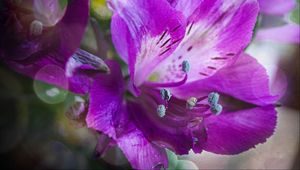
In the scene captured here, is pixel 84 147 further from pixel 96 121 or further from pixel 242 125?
pixel 242 125

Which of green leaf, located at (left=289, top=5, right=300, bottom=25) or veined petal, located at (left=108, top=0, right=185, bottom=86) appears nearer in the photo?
veined petal, located at (left=108, top=0, right=185, bottom=86)

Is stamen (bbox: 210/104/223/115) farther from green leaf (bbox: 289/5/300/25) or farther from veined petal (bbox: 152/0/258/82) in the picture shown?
green leaf (bbox: 289/5/300/25)

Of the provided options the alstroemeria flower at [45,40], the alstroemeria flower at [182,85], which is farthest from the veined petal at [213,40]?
the alstroemeria flower at [45,40]

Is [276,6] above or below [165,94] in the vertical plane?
above

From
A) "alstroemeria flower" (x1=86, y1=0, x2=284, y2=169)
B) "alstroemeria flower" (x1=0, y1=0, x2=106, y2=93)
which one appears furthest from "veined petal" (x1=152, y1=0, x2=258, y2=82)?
"alstroemeria flower" (x1=0, y1=0, x2=106, y2=93)

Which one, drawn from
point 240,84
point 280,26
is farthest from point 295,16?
point 240,84

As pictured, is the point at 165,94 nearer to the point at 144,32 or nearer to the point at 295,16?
the point at 144,32

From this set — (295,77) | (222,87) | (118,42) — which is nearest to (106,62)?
(118,42)
